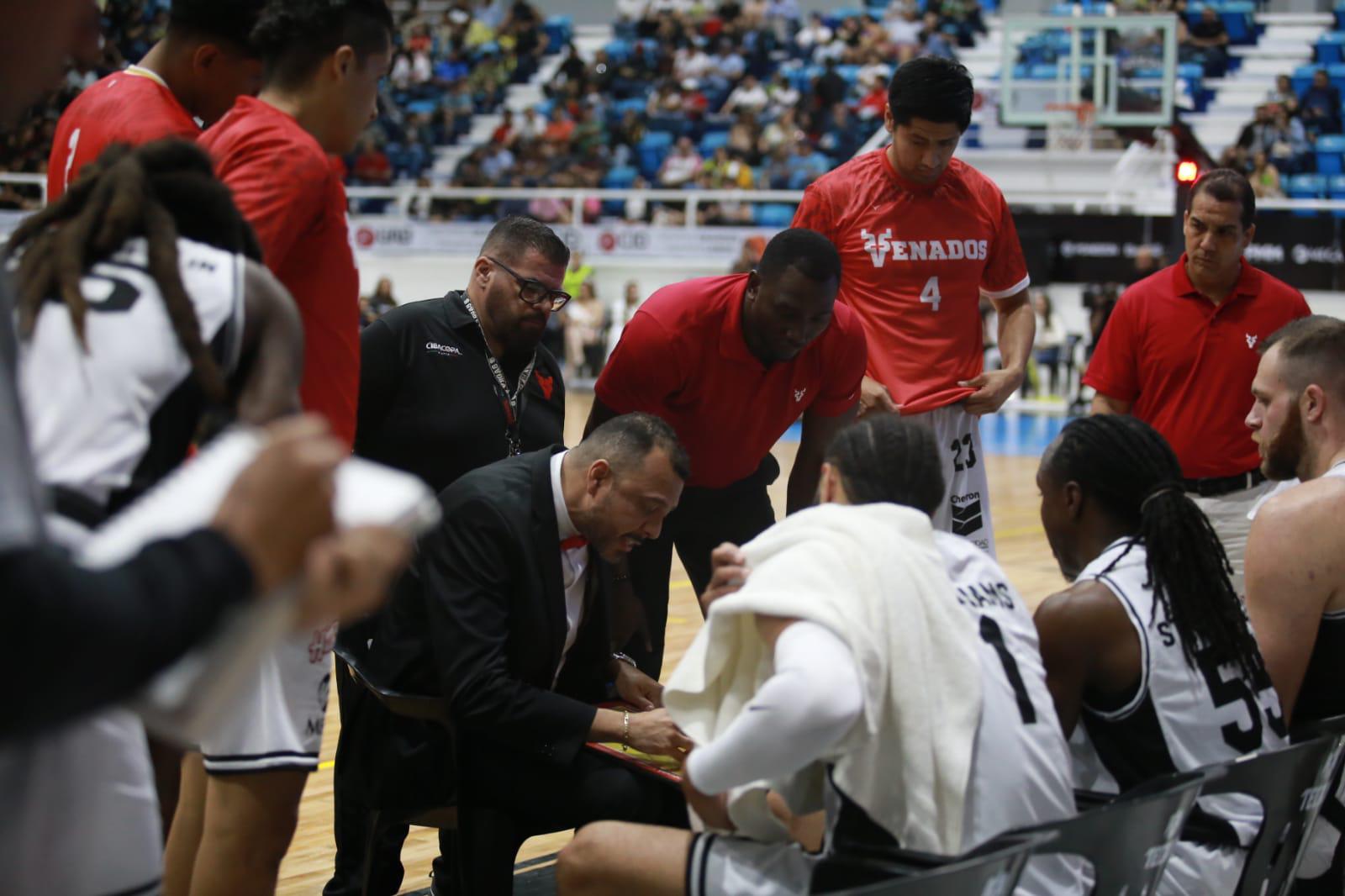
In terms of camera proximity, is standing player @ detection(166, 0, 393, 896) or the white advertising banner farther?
the white advertising banner

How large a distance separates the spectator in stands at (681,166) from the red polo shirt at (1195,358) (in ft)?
55.7

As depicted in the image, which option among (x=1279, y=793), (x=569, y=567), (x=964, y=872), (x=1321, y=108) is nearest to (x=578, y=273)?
(x=1321, y=108)

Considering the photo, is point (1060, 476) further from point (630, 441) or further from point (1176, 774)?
point (630, 441)

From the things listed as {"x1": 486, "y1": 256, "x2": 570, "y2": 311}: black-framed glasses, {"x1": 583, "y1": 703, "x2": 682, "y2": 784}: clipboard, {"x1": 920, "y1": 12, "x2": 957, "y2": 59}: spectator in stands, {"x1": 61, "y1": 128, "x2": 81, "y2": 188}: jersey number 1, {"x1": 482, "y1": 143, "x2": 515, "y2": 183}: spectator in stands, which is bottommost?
{"x1": 583, "y1": 703, "x2": 682, "y2": 784}: clipboard

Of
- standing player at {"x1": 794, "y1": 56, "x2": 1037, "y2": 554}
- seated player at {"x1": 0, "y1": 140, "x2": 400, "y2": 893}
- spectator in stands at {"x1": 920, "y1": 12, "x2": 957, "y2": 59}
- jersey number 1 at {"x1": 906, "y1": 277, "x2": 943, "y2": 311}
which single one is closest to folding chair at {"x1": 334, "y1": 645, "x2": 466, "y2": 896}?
seated player at {"x1": 0, "y1": 140, "x2": 400, "y2": 893}

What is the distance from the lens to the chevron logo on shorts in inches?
194

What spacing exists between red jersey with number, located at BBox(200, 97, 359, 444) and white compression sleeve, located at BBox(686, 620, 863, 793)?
940mm

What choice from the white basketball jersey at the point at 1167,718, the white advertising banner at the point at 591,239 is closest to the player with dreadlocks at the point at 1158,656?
the white basketball jersey at the point at 1167,718

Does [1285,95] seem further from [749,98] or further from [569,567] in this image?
[569,567]

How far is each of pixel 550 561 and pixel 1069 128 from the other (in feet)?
58.1

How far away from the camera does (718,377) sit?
432cm

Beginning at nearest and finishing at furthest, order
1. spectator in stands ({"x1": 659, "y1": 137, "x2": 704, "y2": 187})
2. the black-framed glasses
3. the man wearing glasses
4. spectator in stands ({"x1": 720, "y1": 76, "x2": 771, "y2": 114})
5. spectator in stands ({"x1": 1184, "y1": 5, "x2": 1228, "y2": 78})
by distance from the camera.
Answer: the man wearing glasses, the black-framed glasses, spectator in stands ({"x1": 1184, "y1": 5, "x2": 1228, "y2": 78}), spectator in stands ({"x1": 659, "y1": 137, "x2": 704, "y2": 187}), spectator in stands ({"x1": 720, "y1": 76, "x2": 771, "y2": 114})

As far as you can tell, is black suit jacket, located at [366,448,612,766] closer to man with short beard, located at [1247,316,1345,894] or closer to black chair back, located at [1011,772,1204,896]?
black chair back, located at [1011,772,1204,896]

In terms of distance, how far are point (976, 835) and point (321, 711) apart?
1150 millimetres
